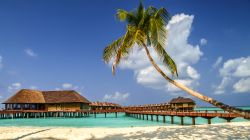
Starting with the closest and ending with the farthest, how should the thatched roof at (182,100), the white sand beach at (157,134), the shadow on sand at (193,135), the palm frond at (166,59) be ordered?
the palm frond at (166,59)
the shadow on sand at (193,135)
the white sand beach at (157,134)
the thatched roof at (182,100)

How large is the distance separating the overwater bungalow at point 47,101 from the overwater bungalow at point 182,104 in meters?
18.4

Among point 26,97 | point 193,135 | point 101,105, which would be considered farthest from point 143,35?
point 101,105

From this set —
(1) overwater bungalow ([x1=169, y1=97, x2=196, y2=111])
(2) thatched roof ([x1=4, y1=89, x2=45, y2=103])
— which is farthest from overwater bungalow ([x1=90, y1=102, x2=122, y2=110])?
(1) overwater bungalow ([x1=169, y1=97, x2=196, y2=111])

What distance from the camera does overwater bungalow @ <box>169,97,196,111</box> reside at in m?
52.8

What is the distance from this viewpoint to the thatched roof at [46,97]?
4747 cm

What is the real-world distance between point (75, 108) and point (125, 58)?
4224cm

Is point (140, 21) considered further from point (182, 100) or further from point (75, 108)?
point (182, 100)

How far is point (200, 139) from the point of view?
10.3 metres

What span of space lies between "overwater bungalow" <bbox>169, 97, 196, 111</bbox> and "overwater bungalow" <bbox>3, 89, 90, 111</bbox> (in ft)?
60.4

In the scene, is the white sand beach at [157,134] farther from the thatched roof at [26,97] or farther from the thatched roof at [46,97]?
the thatched roof at [26,97]

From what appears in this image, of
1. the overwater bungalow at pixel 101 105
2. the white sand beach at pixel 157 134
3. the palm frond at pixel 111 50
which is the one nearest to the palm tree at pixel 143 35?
the palm frond at pixel 111 50

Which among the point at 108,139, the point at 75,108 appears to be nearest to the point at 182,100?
the point at 75,108

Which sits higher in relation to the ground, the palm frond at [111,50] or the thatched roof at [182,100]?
the palm frond at [111,50]

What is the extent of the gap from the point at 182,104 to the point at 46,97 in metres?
27.3
